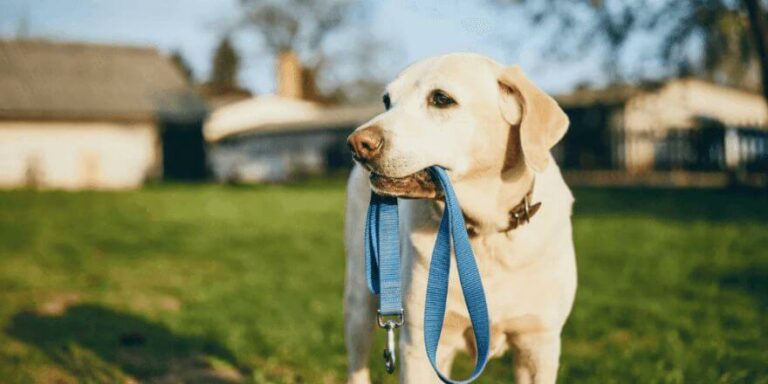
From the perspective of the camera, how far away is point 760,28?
48.1ft

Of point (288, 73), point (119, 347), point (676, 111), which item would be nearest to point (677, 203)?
point (119, 347)

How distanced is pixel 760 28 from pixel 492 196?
47.7 feet

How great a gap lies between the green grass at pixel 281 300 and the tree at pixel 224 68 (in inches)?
2144

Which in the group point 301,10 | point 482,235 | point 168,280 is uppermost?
point 301,10

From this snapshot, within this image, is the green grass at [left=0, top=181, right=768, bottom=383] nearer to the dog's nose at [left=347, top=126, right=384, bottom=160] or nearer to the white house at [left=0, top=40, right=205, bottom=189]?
the dog's nose at [left=347, top=126, right=384, bottom=160]

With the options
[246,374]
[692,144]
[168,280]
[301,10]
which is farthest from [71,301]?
[301,10]

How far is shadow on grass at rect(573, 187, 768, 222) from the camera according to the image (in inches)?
471

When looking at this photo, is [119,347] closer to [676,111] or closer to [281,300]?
[281,300]

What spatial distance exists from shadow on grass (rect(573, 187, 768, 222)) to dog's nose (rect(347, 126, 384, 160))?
10.2 metres

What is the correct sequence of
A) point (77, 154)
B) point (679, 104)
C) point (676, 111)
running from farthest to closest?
point (77, 154) → point (676, 111) → point (679, 104)

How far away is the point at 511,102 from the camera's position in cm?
279

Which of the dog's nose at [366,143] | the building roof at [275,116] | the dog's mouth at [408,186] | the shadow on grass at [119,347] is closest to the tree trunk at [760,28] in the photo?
the shadow on grass at [119,347]

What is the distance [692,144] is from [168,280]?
1758 centimetres

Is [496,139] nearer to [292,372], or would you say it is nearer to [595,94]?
[292,372]
